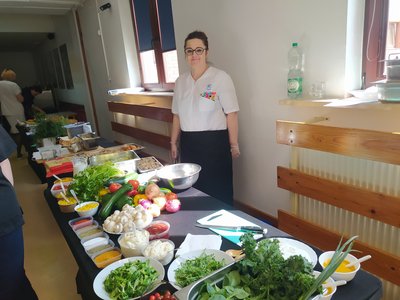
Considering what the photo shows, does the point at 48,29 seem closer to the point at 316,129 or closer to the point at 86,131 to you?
the point at 86,131

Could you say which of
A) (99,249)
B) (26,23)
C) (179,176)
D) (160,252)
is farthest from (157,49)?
(26,23)

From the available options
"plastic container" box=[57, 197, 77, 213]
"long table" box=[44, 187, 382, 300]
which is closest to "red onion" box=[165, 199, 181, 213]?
"long table" box=[44, 187, 382, 300]

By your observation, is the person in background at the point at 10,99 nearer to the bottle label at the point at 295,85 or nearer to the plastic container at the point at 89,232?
the plastic container at the point at 89,232

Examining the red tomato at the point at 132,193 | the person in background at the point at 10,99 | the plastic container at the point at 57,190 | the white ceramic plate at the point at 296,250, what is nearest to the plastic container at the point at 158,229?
the red tomato at the point at 132,193

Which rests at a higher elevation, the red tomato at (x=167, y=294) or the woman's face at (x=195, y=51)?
the woman's face at (x=195, y=51)

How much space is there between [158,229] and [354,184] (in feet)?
3.48

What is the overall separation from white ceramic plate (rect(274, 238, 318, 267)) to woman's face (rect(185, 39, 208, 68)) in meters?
1.45

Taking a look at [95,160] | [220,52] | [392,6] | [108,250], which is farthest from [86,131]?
[392,6]

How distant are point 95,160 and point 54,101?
249 inches

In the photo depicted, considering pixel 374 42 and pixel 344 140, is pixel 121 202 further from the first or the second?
pixel 374 42

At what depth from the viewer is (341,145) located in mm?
1533

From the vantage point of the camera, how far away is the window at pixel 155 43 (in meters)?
3.48

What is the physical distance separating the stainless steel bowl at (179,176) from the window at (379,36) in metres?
1.13

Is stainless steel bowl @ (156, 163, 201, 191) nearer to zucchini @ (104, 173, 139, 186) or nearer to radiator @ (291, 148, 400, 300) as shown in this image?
zucchini @ (104, 173, 139, 186)
